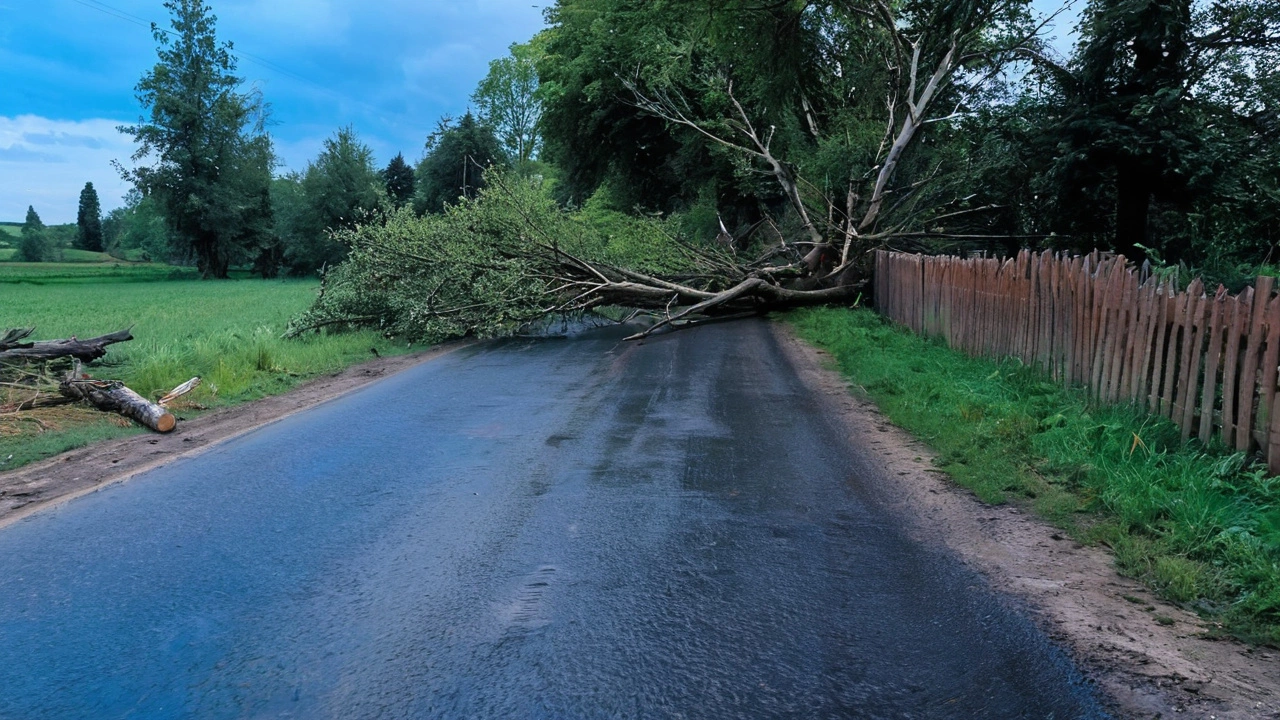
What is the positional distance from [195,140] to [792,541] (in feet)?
188

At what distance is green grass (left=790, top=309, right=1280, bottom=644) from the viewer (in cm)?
418

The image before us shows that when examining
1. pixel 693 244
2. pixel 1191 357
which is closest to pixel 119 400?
pixel 1191 357

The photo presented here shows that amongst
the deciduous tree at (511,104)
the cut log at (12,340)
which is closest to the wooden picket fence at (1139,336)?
the cut log at (12,340)

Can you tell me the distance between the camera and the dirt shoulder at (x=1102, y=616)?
3209mm

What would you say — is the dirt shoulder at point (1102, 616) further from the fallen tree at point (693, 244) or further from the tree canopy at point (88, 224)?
the tree canopy at point (88, 224)

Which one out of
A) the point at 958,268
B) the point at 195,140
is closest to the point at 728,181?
the point at 958,268

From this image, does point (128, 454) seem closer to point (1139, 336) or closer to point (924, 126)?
point (1139, 336)

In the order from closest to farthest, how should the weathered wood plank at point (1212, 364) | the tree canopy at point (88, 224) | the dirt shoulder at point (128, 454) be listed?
the weathered wood plank at point (1212, 364) → the dirt shoulder at point (128, 454) → the tree canopy at point (88, 224)

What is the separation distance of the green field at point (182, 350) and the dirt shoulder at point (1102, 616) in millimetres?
7704

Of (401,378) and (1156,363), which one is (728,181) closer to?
(401,378)

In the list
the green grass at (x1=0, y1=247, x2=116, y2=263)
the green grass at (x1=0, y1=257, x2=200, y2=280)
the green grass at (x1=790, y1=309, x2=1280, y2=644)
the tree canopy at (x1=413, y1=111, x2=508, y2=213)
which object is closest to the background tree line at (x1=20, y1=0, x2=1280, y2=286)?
the green grass at (x1=790, y1=309, x2=1280, y2=644)

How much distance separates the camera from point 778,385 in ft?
33.9

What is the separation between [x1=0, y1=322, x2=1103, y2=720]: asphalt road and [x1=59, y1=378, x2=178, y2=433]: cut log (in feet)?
6.47

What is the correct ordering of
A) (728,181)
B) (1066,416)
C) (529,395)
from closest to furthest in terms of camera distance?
(1066,416), (529,395), (728,181)
